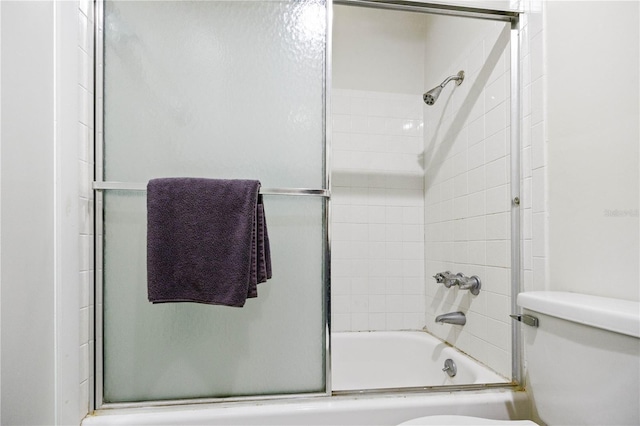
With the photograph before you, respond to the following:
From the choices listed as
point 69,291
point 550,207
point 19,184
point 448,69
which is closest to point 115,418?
point 69,291

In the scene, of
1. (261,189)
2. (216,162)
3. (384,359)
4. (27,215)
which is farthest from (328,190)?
(384,359)

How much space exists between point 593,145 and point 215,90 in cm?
115

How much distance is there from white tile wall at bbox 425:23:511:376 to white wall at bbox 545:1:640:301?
0.24 m

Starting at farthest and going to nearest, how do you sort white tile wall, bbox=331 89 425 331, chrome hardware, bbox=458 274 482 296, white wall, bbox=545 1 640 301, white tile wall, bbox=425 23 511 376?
white tile wall, bbox=331 89 425 331, chrome hardware, bbox=458 274 482 296, white tile wall, bbox=425 23 511 376, white wall, bbox=545 1 640 301

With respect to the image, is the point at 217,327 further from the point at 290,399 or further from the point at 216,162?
the point at 216,162

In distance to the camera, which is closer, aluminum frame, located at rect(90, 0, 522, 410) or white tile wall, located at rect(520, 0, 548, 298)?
aluminum frame, located at rect(90, 0, 522, 410)

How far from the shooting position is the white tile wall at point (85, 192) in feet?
3.67

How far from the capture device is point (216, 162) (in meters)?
1.24

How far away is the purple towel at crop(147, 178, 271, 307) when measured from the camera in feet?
3.71

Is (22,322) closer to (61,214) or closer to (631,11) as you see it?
(61,214)

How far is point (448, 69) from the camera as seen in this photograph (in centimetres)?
206

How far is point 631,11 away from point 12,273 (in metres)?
1.59

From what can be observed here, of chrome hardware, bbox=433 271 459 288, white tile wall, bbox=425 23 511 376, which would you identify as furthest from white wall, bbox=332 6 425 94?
chrome hardware, bbox=433 271 459 288

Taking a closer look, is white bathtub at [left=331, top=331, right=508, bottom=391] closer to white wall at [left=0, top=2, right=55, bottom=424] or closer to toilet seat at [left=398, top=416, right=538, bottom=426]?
toilet seat at [left=398, top=416, right=538, bottom=426]
